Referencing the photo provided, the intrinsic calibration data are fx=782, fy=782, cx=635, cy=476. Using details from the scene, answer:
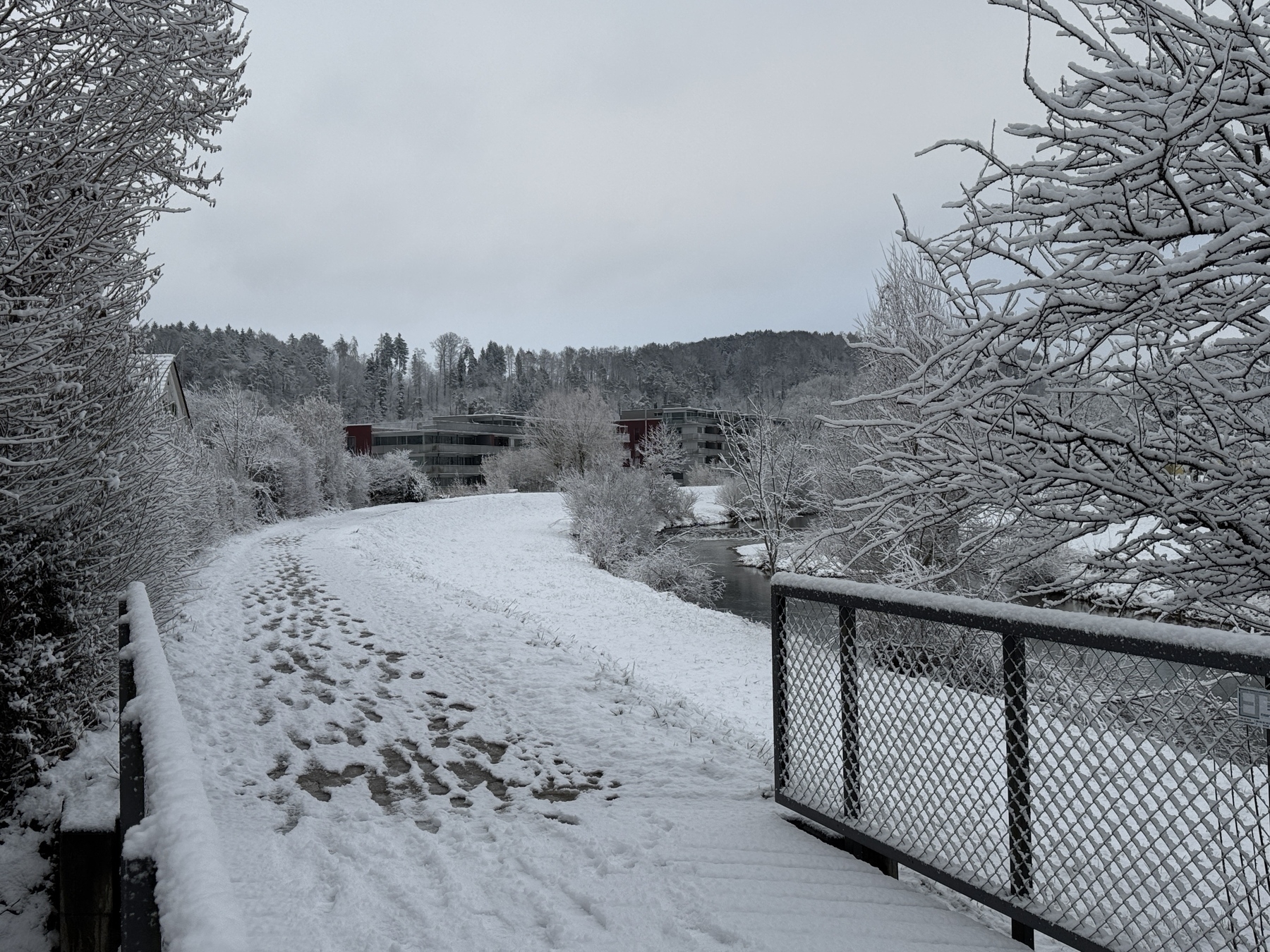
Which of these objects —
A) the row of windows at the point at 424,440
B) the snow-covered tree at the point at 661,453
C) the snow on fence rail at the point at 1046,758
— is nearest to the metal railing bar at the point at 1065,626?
the snow on fence rail at the point at 1046,758

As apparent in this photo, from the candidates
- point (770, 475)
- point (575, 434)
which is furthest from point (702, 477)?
point (770, 475)

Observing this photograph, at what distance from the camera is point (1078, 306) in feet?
10.9

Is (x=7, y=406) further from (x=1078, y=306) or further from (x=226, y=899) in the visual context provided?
(x=1078, y=306)

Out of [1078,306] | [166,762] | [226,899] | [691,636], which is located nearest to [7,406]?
[166,762]

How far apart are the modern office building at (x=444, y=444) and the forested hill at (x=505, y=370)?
23195mm

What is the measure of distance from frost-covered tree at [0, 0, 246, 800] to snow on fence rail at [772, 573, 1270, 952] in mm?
4209

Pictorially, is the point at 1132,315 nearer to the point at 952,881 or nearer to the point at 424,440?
the point at 952,881

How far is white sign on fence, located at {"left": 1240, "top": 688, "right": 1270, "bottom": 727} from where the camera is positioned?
243 cm

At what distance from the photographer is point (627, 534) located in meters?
29.6

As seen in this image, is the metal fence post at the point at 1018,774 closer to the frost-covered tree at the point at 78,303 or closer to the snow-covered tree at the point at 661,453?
the frost-covered tree at the point at 78,303

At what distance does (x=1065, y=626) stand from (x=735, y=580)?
2445cm

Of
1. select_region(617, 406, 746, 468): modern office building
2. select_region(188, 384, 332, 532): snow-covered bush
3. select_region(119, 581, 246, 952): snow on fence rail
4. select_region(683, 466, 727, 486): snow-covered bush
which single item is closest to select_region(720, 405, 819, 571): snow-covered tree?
select_region(188, 384, 332, 532): snow-covered bush

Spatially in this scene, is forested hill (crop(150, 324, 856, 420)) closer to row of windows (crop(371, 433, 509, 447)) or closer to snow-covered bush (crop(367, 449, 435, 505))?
row of windows (crop(371, 433, 509, 447))

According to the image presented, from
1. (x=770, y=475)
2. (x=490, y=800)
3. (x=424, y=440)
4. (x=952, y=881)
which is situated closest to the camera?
(x=952, y=881)
